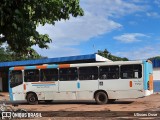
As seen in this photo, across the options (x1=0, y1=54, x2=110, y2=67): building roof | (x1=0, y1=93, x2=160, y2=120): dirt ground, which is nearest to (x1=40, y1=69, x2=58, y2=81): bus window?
(x1=0, y1=93, x2=160, y2=120): dirt ground

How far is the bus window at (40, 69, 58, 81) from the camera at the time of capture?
25.3 metres

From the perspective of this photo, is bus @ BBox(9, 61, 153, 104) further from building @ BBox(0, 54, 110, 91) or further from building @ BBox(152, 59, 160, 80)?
building @ BBox(152, 59, 160, 80)

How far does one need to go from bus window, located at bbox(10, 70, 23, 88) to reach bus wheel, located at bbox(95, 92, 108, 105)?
5722 millimetres

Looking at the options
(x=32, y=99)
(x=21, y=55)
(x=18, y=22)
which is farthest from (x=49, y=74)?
(x=18, y=22)

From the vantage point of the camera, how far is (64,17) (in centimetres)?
1516

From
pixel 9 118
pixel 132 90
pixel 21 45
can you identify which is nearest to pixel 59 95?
pixel 132 90

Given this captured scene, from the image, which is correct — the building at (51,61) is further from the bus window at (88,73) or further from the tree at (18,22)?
the tree at (18,22)

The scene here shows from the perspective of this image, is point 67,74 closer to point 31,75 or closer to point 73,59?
point 31,75

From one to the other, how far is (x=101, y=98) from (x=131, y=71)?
2565 mm

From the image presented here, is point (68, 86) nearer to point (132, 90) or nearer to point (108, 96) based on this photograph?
point (108, 96)

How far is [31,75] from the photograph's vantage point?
26.1 metres

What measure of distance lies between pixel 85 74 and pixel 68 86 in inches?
54.4

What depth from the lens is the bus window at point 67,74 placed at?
24641 mm

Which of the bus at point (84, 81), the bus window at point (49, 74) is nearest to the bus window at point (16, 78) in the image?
the bus at point (84, 81)
